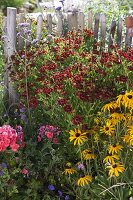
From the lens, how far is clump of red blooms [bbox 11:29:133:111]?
3.13 meters

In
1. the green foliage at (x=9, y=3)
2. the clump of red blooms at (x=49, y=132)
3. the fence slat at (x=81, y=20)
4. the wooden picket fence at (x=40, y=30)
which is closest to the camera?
the clump of red blooms at (x=49, y=132)

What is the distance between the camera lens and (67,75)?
322cm

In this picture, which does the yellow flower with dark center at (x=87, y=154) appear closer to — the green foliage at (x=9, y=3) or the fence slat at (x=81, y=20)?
the fence slat at (x=81, y=20)

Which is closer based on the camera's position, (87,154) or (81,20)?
(87,154)

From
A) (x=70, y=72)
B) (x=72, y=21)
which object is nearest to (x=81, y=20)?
(x=72, y=21)

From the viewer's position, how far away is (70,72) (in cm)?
326

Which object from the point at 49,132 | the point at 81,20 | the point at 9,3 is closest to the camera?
the point at 49,132

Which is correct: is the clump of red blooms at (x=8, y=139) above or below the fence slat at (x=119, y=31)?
below

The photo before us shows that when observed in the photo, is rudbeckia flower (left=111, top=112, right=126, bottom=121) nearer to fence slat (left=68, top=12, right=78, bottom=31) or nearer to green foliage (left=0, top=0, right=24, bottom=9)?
fence slat (left=68, top=12, right=78, bottom=31)

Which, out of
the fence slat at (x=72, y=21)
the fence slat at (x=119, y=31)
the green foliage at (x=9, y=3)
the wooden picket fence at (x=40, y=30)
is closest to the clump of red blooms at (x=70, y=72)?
the wooden picket fence at (x=40, y=30)

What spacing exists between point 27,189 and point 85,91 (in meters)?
0.93

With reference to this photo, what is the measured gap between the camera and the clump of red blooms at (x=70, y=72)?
3135 millimetres

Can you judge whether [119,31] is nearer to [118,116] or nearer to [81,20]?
[81,20]

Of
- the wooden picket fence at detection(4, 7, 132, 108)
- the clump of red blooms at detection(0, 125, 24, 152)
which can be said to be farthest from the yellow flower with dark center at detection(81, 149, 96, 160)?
the wooden picket fence at detection(4, 7, 132, 108)
